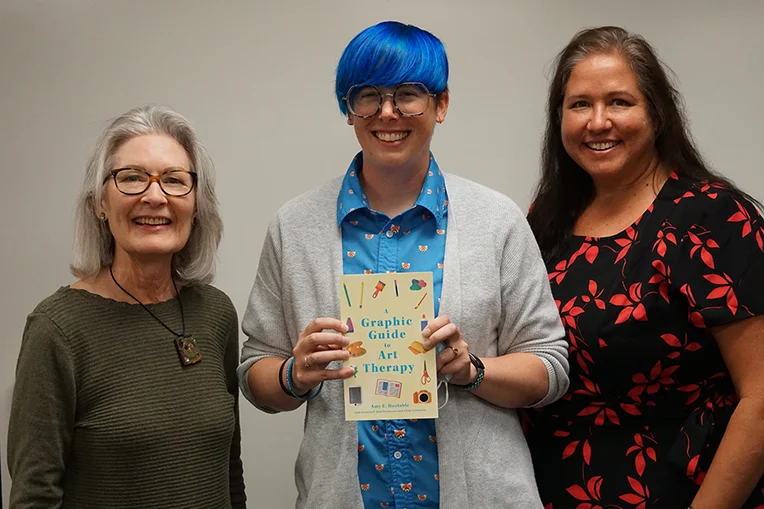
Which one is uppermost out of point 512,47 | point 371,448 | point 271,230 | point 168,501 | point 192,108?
point 512,47

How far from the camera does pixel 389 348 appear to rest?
1.58 m

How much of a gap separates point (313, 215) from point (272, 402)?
0.45 meters

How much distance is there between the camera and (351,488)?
5.42 feet

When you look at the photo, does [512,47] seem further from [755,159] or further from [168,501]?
[168,501]

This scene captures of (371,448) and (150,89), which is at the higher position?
(150,89)

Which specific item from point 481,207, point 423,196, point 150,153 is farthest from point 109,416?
point 481,207

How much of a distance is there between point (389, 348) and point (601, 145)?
2.90ft

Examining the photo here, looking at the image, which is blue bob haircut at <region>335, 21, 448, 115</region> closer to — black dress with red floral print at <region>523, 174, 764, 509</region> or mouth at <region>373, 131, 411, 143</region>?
mouth at <region>373, 131, 411, 143</region>

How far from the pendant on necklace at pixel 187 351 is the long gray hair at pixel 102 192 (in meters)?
0.18

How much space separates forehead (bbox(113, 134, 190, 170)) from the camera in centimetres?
175

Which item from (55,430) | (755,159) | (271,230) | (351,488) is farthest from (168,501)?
(755,159)

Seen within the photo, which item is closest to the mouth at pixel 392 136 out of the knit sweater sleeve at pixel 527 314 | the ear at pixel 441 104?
the ear at pixel 441 104

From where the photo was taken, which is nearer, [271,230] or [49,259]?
[271,230]

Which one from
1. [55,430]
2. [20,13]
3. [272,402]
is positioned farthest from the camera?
[20,13]
